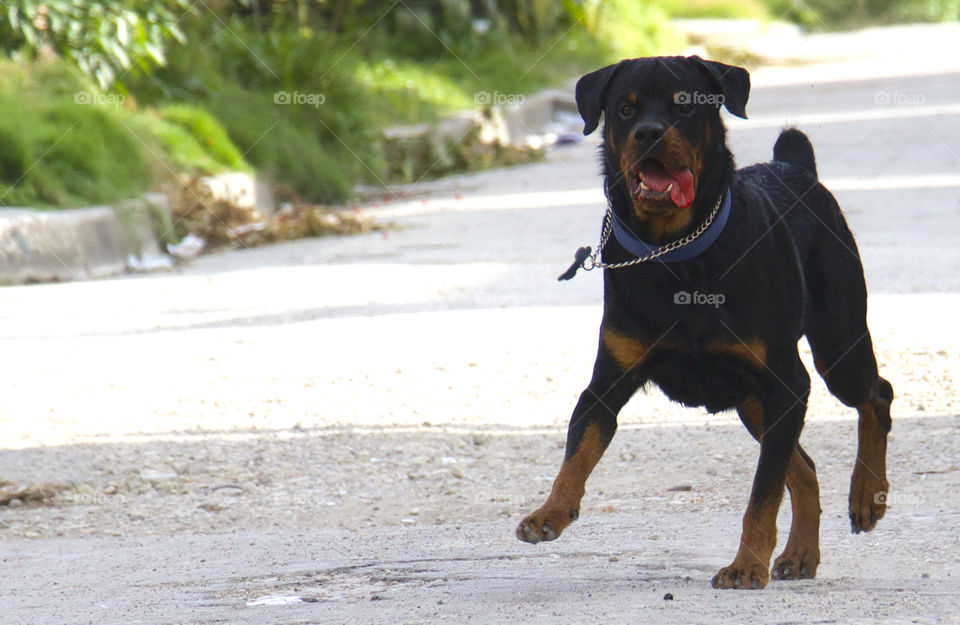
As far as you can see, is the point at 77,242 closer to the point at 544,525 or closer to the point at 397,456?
the point at 397,456

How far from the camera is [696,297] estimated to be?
154 inches

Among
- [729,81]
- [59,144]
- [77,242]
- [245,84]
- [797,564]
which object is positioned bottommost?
[77,242]

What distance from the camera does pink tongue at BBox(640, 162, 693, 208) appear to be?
3.93 m

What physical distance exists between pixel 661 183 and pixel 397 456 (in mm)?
2088

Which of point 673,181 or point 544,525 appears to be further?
point 673,181

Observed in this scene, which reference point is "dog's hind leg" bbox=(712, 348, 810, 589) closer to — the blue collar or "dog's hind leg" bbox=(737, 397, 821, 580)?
"dog's hind leg" bbox=(737, 397, 821, 580)

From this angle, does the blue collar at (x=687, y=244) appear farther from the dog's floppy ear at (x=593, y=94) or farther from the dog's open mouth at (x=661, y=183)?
the dog's floppy ear at (x=593, y=94)

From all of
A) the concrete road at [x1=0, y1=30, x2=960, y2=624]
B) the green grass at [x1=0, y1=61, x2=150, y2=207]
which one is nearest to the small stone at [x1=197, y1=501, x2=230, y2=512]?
the concrete road at [x1=0, y1=30, x2=960, y2=624]

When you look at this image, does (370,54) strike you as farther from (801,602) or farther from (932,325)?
(801,602)

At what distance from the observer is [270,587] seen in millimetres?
3889

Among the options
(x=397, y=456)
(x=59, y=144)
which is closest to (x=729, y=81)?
(x=397, y=456)

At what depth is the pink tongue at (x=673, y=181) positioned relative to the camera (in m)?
3.93

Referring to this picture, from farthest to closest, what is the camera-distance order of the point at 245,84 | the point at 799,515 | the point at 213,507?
1. the point at 245,84
2. the point at 213,507
3. the point at 799,515

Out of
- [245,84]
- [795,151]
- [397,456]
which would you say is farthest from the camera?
[245,84]
